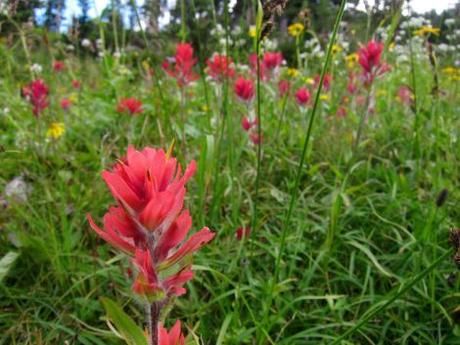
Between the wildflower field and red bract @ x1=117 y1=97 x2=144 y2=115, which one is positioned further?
red bract @ x1=117 y1=97 x2=144 y2=115

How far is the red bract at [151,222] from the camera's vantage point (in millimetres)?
616

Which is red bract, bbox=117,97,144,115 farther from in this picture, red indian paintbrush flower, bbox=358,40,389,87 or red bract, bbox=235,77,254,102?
red indian paintbrush flower, bbox=358,40,389,87

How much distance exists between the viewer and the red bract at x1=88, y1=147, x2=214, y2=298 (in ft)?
2.02

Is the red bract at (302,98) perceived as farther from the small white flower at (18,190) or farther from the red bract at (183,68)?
the small white flower at (18,190)

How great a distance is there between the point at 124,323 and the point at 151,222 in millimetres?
164

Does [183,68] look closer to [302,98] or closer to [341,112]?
[302,98]

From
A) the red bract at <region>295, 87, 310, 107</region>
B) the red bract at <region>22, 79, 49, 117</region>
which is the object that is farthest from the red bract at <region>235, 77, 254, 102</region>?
the red bract at <region>22, 79, 49, 117</region>

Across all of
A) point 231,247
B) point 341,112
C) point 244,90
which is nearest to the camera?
point 231,247

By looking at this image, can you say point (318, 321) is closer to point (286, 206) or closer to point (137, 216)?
point (286, 206)

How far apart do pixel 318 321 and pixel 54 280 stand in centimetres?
87

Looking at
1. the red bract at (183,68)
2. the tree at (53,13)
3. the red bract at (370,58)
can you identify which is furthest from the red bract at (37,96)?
the red bract at (370,58)

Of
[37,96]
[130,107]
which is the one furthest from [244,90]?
[37,96]

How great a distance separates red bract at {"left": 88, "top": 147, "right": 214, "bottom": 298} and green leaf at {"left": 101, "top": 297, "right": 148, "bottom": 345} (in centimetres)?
5

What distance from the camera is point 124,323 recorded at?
67 centimetres
